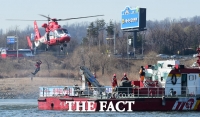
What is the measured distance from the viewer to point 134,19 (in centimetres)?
13412

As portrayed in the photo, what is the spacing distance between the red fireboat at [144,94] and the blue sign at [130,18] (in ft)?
250

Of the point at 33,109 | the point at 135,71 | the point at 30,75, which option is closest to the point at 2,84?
the point at 30,75

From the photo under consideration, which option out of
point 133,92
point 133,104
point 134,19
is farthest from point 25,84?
point 133,104

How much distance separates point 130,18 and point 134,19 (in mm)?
1221

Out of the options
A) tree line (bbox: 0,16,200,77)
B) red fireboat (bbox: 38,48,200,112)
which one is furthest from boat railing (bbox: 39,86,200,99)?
tree line (bbox: 0,16,200,77)

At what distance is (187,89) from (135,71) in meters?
51.5

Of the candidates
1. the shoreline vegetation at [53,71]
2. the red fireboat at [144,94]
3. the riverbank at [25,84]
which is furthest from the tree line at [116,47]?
the red fireboat at [144,94]

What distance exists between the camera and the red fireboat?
176 feet

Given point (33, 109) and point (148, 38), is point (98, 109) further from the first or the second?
point (148, 38)

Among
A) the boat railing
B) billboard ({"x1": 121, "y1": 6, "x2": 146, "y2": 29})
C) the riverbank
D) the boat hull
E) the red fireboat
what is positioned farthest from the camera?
billboard ({"x1": 121, "y1": 6, "x2": 146, "y2": 29})

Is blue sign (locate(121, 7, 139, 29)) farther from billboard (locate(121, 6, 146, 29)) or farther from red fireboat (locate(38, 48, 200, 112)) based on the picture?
red fireboat (locate(38, 48, 200, 112))

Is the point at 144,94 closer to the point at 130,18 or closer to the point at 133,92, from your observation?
the point at 133,92

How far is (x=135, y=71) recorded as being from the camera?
107m

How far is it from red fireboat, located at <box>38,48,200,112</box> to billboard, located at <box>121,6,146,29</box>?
75978 millimetres
